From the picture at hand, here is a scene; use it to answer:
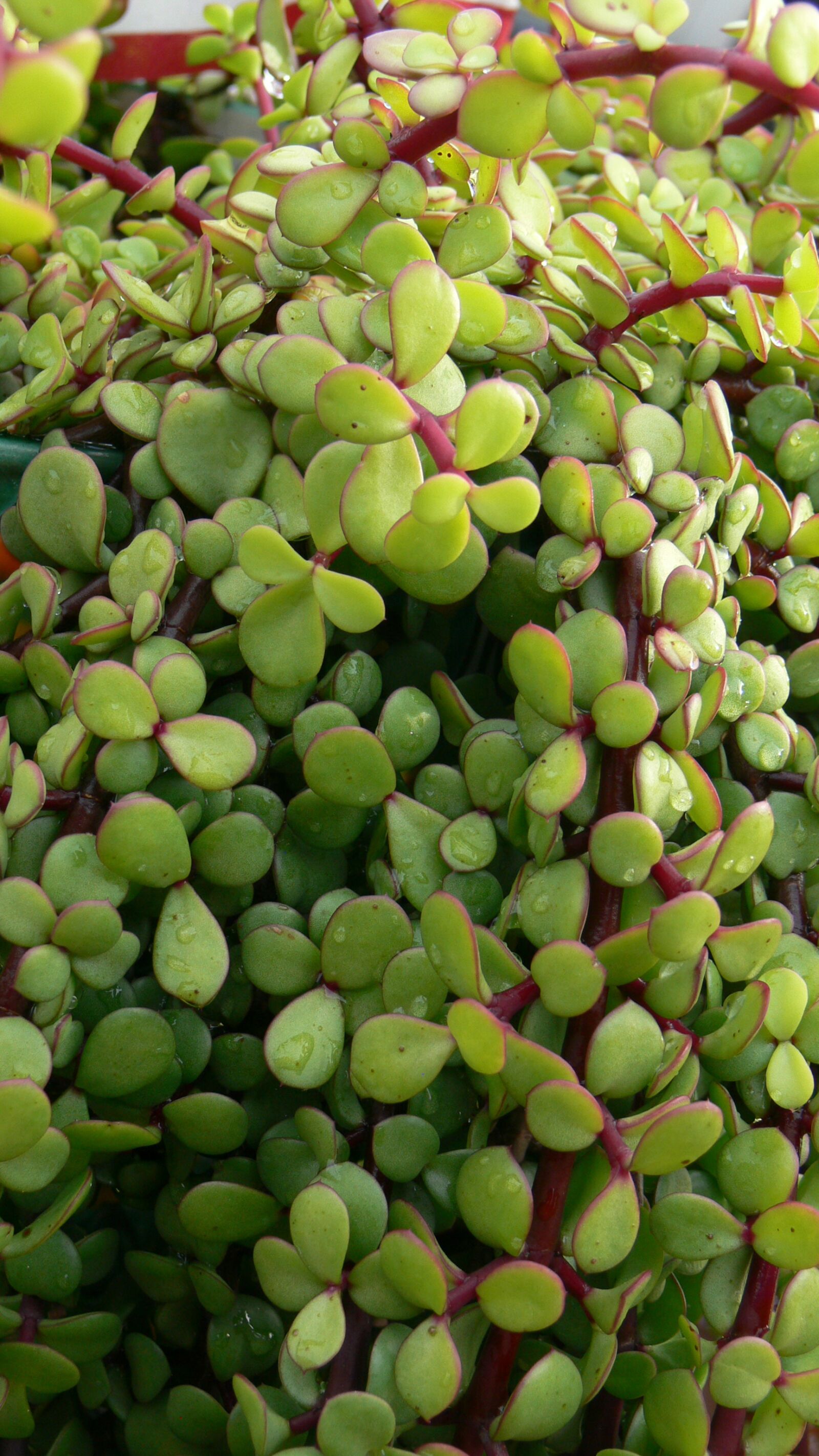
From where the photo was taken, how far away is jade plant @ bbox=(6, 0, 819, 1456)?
0.40 metres

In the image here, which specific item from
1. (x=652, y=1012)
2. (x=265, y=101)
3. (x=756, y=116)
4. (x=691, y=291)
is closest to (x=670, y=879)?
(x=652, y=1012)

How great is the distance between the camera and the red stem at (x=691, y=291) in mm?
501

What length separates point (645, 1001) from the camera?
426 mm

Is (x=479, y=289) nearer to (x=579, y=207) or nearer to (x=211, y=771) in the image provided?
(x=211, y=771)

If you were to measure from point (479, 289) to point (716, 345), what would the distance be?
171mm

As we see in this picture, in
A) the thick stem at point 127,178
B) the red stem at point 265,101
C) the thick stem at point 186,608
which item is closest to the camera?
the thick stem at point 186,608

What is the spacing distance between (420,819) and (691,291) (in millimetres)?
271

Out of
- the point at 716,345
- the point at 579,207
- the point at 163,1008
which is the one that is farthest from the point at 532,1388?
the point at 579,207

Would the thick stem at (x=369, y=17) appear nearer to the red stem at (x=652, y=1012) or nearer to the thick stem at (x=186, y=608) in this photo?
the thick stem at (x=186, y=608)

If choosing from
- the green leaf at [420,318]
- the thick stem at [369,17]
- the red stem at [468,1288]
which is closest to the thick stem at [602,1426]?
the red stem at [468,1288]

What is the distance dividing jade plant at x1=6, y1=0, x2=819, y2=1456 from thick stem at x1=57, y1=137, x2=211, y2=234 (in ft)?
0.27

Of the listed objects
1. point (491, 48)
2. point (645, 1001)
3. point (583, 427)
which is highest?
point (491, 48)

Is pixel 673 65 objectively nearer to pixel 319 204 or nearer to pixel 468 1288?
pixel 319 204

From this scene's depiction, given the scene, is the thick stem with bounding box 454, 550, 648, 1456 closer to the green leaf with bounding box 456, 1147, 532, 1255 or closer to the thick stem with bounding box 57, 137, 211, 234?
the green leaf with bounding box 456, 1147, 532, 1255
